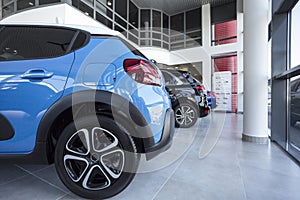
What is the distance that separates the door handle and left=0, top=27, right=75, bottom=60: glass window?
0.13 meters

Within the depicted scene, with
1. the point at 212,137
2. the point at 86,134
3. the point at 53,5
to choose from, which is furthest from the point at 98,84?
the point at 53,5

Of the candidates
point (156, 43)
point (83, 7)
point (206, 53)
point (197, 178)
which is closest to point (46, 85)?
point (197, 178)

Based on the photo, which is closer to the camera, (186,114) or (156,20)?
(186,114)

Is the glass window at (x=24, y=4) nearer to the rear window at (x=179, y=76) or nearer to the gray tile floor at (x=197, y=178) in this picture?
the rear window at (x=179, y=76)

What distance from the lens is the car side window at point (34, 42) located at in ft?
4.46

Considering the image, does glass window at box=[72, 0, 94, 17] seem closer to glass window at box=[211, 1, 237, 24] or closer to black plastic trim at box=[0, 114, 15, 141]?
black plastic trim at box=[0, 114, 15, 141]

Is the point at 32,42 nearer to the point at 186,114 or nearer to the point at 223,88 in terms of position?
the point at 186,114

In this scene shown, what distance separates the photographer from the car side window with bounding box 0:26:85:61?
4.46 ft

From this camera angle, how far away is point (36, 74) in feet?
4.15

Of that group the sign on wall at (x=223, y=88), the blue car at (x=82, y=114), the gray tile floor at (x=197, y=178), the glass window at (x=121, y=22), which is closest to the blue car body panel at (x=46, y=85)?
the blue car at (x=82, y=114)

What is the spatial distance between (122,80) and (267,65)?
8.68 ft

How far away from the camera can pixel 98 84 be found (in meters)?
1.27

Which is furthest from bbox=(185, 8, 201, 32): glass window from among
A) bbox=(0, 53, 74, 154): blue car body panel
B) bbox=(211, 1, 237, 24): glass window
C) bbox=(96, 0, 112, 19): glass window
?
bbox=(0, 53, 74, 154): blue car body panel

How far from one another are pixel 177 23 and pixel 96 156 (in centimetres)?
1006
